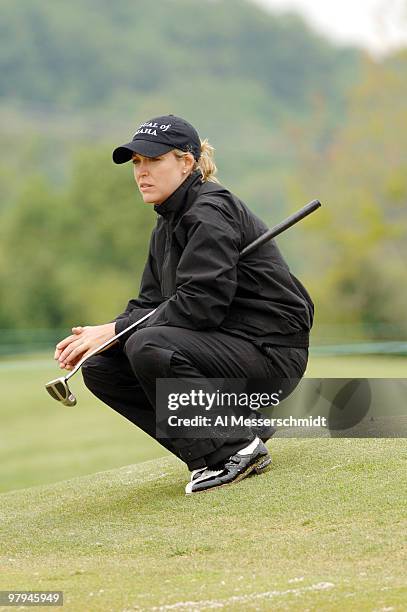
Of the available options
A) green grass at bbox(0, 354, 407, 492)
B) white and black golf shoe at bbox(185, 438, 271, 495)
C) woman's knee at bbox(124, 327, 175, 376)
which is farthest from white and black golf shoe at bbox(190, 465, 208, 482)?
green grass at bbox(0, 354, 407, 492)

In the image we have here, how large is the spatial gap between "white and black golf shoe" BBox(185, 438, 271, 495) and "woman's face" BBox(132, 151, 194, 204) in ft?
4.65

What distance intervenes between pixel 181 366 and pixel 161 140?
1216 mm

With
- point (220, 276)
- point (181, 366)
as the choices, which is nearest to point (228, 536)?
point (181, 366)

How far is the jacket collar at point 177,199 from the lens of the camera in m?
5.99

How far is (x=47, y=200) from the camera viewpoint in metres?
71.8

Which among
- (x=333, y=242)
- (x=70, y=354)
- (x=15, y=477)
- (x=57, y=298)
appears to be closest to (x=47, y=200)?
(x=57, y=298)

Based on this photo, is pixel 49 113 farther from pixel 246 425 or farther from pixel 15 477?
pixel 246 425

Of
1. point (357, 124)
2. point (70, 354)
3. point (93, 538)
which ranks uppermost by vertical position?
point (357, 124)

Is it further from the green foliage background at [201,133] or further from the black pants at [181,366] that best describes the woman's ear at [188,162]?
the green foliage background at [201,133]

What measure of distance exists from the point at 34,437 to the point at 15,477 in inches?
213

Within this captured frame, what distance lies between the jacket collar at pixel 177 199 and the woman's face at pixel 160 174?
0.09 feet

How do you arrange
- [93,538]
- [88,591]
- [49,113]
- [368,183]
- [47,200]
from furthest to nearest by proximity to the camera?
[49,113] → [47,200] → [368,183] → [93,538] → [88,591]

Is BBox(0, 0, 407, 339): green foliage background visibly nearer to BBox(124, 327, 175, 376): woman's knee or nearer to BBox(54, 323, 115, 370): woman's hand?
BBox(54, 323, 115, 370): woman's hand

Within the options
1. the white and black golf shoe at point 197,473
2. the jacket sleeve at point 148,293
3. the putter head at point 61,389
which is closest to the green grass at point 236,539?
the white and black golf shoe at point 197,473
